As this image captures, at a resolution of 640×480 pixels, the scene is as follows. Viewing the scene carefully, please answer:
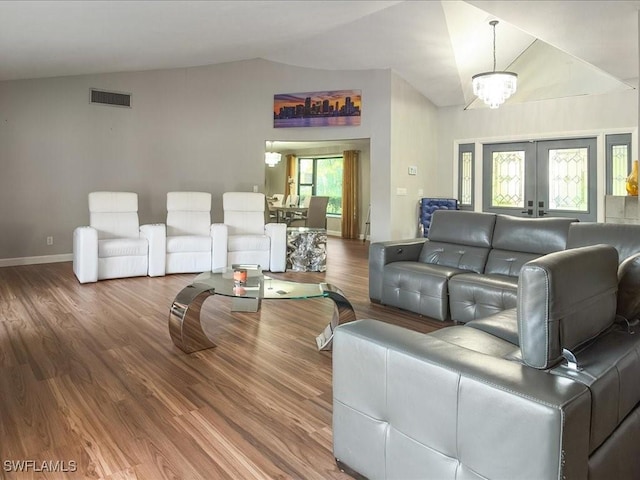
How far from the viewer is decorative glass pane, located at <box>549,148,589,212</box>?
6.76 meters

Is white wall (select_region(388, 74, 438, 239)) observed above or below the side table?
above

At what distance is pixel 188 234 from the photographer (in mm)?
6133

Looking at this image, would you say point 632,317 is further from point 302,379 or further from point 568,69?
point 568,69

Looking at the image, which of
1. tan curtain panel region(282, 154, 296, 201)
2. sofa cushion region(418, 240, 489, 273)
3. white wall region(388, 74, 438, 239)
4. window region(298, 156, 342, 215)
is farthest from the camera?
tan curtain panel region(282, 154, 296, 201)

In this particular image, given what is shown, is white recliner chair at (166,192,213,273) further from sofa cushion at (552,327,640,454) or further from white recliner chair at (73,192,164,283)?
sofa cushion at (552,327,640,454)

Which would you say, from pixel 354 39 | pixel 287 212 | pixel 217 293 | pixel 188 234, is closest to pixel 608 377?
pixel 217 293

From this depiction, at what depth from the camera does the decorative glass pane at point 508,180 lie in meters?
7.41

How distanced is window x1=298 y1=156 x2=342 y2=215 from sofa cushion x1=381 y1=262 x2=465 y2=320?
7.57m

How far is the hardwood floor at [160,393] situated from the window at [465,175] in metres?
4.56

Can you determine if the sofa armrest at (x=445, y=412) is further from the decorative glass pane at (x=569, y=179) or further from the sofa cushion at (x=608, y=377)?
the decorative glass pane at (x=569, y=179)

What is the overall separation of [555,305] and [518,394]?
308 millimetres

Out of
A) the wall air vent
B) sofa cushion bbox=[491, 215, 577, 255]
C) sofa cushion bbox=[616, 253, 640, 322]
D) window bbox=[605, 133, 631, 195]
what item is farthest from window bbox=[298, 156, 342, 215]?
sofa cushion bbox=[616, 253, 640, 322]

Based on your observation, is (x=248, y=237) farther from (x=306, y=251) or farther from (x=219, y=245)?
(x=306, y=251)

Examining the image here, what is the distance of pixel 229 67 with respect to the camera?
7652 millimetres
